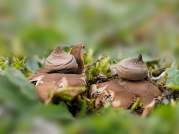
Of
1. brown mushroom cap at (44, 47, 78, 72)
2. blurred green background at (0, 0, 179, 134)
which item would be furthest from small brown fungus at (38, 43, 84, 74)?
blurred green background at (0, 0, 179, 134)

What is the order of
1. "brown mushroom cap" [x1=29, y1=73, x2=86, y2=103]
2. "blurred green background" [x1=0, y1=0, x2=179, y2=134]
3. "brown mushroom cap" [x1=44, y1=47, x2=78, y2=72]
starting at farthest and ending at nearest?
"blurred green background" [x1=0, y1=0, x2=179, y2=134]
"brown mushroom cap" [x1=44, y1=47, x2=78, y2=72]
"brown mushroom cap" [x1=29, y1=73, x2=86, y2=103]

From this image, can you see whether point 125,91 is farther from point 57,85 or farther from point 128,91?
point 57,85

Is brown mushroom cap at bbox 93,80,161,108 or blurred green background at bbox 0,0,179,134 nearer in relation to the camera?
brown mushroom cap at bbox 93,80,161,108

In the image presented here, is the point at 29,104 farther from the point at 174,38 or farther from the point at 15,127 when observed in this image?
the point at 174,38

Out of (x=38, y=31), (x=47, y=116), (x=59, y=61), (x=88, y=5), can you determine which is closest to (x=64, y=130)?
(x=47, y=116)

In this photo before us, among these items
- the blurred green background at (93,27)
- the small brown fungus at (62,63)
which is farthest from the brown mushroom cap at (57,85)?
the blurred green background at (93,27)

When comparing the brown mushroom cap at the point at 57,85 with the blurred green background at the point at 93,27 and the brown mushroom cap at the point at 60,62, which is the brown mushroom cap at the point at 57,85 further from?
the blurred green background at the point at 93,27

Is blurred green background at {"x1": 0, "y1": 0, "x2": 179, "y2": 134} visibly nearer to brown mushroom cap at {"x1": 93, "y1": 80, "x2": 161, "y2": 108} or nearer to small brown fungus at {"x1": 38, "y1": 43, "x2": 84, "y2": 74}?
small brown fungus at {"x1": 38, "y1": 43, "x2": 84, "y2": 74}
